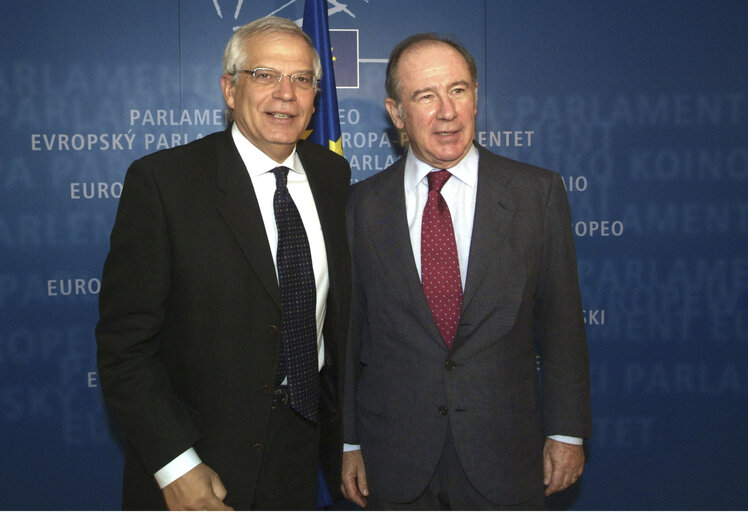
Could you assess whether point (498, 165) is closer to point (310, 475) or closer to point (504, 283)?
point (504, 283)

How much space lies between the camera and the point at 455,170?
1.93 meters

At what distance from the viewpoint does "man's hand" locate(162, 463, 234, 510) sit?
1.58m

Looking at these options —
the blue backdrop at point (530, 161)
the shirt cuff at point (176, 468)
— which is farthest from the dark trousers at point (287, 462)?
the blue backdrop at point (530, 161)

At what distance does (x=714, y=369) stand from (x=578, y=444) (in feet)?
6.29

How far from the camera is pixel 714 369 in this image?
11.0 ft

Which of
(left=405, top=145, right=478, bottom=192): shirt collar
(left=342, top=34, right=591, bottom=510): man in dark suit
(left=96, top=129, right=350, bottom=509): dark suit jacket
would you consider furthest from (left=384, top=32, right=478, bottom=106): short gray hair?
(left=96, top=129, right=350, bottom=509): dark suit jacket

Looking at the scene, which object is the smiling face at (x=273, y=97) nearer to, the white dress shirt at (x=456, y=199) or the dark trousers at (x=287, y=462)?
the white dress shirt at (x=456, y=199)

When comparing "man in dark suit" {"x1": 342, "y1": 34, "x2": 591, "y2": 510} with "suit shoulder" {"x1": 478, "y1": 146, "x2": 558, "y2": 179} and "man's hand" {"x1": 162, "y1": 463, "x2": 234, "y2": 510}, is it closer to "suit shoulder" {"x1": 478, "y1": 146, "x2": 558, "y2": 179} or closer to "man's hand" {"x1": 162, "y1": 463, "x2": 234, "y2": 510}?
"suit shoulder" {"x1": 478, "y1": 146, "x2": 558, "y2": 179}

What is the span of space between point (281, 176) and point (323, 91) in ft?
3.69

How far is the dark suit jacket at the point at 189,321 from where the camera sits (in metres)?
1.58

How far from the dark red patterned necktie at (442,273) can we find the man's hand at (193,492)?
75cm

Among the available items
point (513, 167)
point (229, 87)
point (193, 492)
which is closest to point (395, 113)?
point (513, 167)

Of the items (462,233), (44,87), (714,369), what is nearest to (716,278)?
(714,369)

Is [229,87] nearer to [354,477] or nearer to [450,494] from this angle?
[354,477]
